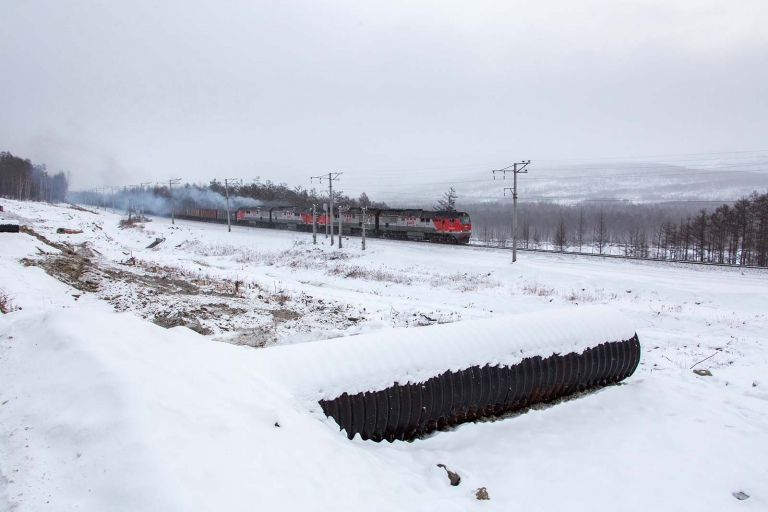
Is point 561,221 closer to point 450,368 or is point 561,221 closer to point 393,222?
Answer: point 393,222

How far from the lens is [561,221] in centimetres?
8556

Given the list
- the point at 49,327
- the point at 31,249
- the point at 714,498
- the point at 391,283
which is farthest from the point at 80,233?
the point at 714,498

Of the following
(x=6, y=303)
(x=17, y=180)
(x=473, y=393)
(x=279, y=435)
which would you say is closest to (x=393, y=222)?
(x=6, y=303)

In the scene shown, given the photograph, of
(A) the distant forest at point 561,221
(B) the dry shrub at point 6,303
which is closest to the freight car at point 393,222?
(A) the distant forest at point 561,221

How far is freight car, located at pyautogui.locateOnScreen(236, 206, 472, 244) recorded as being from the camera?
137ft

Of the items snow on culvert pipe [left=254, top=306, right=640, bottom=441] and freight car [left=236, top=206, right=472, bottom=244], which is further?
freight car [left=236, top=206, right=472, bottom=244]

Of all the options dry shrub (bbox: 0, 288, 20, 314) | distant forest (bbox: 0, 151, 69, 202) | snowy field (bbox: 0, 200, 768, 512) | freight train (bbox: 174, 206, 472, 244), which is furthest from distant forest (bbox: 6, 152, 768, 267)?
snowy field (bbox: 0, 200, 768, 512)

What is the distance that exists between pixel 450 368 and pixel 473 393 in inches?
24.2

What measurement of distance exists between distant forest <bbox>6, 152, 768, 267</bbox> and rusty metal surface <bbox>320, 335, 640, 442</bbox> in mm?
39847

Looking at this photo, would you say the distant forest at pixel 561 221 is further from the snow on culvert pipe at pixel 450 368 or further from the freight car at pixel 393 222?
the snow on culvert pipe at pixel 450 368

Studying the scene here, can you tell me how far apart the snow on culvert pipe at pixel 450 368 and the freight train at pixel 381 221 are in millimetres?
30563

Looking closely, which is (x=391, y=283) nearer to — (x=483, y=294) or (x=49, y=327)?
(x=483, y=294)

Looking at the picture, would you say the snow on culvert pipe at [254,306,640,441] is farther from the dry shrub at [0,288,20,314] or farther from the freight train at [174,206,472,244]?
the freight train at [174,206,472,244]

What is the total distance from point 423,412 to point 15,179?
125m
